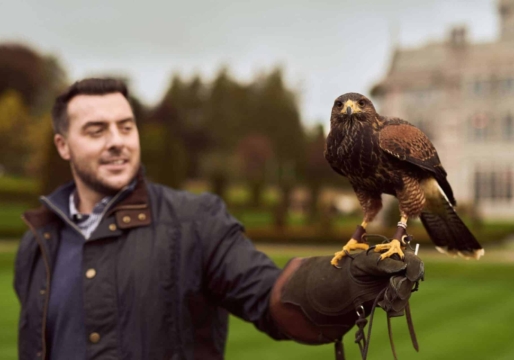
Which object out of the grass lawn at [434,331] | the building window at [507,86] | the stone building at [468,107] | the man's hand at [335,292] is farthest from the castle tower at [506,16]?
the man's hand at [335,292]

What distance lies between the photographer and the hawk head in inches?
58.8

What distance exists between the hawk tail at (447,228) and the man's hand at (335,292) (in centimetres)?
15

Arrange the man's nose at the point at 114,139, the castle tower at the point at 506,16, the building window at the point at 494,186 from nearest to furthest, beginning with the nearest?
the man's nose at the point at 114,139
the building window at the point at 494,186
the castle tower at the point at 506,16

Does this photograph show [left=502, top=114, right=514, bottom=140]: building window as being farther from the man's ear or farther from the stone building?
the man's ear

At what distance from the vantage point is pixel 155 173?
62.2 ft

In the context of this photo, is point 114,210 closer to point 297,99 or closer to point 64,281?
point 64,281

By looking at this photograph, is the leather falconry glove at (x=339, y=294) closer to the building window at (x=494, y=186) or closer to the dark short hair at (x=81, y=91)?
the dark short hair at (x=81, y=91)

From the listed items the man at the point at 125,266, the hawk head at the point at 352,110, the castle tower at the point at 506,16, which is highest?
the castle tower at the point at 506,16

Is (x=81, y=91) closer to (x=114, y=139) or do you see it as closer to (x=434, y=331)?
(x=114, y=139)

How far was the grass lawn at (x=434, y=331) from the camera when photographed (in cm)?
583

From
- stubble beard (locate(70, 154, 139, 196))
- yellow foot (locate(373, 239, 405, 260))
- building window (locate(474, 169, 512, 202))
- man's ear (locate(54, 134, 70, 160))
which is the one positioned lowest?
building window (locate(474, 169, 512, 202))

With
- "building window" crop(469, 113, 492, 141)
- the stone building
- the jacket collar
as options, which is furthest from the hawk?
"building window" crop(469, 113, 492, 141)

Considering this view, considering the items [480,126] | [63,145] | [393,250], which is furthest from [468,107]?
[393,250]

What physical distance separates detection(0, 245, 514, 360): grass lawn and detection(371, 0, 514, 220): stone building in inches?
704
